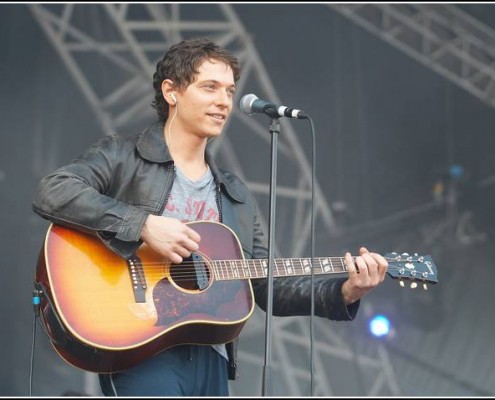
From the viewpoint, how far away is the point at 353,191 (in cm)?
603

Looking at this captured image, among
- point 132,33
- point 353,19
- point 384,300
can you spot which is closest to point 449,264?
point 384,300

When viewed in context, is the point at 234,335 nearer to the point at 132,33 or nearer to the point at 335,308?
the point at 335,308

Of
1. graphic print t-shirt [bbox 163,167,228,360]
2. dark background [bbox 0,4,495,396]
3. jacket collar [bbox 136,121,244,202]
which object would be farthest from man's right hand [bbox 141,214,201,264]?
dark background [bbox 0,4,495,396]

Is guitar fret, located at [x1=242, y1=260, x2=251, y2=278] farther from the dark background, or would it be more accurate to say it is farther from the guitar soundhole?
the dark background

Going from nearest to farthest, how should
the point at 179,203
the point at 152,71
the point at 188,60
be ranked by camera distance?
the point at 179,203 < the point at 188,60 < the point at 152,71

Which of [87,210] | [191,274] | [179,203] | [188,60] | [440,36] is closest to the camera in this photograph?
[87,210]

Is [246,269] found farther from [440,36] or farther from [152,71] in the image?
[440,36]

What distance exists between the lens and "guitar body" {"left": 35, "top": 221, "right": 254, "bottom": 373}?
3.20m

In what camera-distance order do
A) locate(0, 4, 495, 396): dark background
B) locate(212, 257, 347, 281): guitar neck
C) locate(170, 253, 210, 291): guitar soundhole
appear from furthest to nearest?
locate(0, 4, 495, 396): dark background → locate(212, 257, 347, 281): guitar neck → locate(170, 253, 210, 291): guitar soundhole

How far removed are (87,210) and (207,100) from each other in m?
0.66

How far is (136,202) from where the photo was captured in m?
3.51

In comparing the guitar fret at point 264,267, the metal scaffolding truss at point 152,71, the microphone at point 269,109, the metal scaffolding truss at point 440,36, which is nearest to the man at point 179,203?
the guitar fret at point 264,267

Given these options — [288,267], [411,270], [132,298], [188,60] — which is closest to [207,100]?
[188,60]

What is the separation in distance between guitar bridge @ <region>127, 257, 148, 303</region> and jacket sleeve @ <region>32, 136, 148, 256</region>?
8 cm
